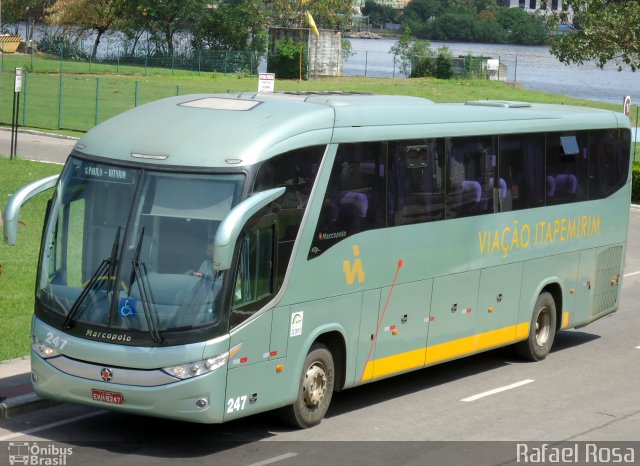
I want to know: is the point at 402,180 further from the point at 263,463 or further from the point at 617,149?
the point at 617,149

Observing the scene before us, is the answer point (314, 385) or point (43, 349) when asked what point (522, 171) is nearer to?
point (314, 385)

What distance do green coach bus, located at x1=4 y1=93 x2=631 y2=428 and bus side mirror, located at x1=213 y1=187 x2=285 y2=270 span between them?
20 mm

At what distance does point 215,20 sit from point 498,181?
7134 cm

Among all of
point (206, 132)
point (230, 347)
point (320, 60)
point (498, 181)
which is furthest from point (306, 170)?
point (320, 60)

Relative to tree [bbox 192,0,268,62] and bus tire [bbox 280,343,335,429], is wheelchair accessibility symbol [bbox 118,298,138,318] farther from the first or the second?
tree [bbox 192,0,268,62]

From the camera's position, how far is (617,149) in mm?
17891

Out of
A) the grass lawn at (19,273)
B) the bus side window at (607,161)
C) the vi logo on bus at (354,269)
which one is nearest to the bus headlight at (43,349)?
the grass lawn at (19,273)

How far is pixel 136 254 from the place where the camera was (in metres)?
11.1

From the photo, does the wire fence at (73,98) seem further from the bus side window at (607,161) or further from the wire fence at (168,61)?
the bus side window at (607,161)

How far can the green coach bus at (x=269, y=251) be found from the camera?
11.0m

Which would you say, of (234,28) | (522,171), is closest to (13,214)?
(522,171)

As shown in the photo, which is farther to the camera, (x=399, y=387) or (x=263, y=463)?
(x=399, y=387)

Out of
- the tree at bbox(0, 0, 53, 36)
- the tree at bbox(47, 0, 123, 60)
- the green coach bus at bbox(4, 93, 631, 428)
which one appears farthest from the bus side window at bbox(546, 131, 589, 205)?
the tree at bbox(0, 0, 53, 36)

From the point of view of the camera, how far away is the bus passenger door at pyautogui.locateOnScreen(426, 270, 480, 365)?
14109 millimetres
